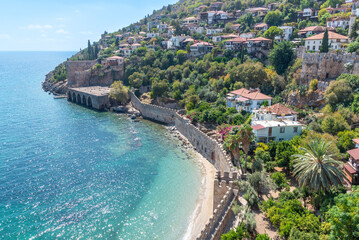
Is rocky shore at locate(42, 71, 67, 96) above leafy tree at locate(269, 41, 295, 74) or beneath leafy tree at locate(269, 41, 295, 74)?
beneath

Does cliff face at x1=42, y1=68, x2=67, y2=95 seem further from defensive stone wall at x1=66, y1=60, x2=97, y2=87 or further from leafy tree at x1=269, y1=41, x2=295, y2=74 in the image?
leafy tree at x1=269, y1=41, x2=295, y2=74

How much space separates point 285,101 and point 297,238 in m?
32.7

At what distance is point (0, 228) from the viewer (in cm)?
2419

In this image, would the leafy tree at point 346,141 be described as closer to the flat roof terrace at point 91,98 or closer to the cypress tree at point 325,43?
the cypress tree at point 325,43

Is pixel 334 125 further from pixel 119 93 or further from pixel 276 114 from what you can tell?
pixel 119 93

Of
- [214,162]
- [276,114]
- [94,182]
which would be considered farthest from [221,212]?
[276,114]

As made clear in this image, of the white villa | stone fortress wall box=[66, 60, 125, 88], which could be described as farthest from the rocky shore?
the white villa

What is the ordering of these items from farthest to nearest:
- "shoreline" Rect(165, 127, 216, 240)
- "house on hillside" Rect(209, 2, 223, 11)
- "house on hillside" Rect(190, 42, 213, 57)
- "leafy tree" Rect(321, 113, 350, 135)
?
1. "house on hillside" Rect(209, 2, 223, 11)
2. "house on hillside" Rect(190, 42, 213, 57)
3. "leafy tree" Rect(321, 113, 350, 135)
4. "shoreline" Rect(165, 127, 216, 240)

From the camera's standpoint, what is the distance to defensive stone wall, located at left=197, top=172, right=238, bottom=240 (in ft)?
61.6

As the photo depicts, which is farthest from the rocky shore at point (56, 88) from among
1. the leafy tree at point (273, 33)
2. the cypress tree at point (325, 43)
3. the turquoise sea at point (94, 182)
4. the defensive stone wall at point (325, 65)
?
the cypress tree at point (325, 43)

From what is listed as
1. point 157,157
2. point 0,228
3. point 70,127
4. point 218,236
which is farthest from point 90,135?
point 218,236

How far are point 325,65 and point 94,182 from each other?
138ft

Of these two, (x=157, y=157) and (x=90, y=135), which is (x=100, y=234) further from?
(x=90, y=135)

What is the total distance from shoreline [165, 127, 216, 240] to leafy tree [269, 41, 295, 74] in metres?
27.5
